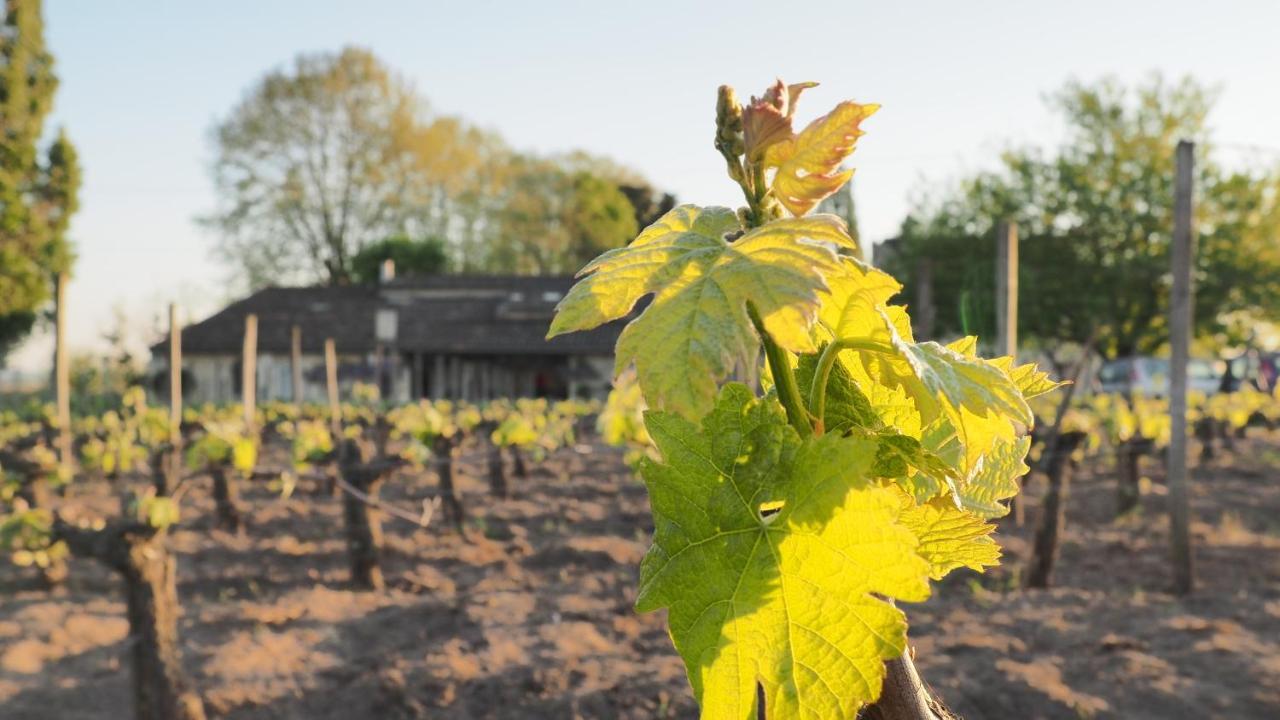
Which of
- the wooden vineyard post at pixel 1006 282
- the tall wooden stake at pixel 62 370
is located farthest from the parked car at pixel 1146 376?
the tall wooden stake at pixel 62 370

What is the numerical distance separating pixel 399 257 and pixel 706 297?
1753 inches

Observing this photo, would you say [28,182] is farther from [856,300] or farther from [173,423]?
[856,300]

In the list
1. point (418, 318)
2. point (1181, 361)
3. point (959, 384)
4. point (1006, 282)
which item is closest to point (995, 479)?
point (959, 384)

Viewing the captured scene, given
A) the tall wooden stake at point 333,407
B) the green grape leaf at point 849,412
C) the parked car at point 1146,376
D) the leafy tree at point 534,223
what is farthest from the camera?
the leafy tree at point 534,223

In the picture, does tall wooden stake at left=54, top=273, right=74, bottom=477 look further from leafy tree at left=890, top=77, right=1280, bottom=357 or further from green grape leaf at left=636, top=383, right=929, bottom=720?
leafy tree at left=890, top=77, right=1280, bottom=357

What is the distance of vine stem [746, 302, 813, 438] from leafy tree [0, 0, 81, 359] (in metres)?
43.6

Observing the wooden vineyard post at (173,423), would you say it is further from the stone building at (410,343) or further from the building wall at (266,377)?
the building wall at (266,377)

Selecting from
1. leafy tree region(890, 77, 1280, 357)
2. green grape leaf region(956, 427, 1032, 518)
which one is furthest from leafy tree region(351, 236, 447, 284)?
green grape leaf region(956, 427, 1032, 518)

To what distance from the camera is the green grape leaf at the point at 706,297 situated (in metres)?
0.64

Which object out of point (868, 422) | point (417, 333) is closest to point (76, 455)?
point (417, 333)

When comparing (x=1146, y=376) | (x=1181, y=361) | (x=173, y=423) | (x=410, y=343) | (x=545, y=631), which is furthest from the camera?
(x=410, y=343)

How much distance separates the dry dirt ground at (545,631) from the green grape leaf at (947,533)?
17.9ft

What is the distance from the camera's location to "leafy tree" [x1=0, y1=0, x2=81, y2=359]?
37.1 meters

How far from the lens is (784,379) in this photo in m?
0.70
